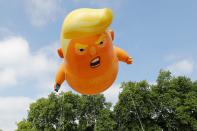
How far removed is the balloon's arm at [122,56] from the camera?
334 inches

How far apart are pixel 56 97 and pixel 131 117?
30.1 feet

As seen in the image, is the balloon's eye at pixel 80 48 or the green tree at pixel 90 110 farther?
the green tree at pixel 90 110

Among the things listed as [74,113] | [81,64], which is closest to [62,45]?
[81,64]

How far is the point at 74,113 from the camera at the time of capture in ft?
126

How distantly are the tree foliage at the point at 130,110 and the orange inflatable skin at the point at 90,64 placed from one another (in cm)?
2599

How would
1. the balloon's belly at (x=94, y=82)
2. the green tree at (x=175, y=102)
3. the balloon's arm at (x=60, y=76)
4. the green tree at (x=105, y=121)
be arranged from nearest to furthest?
the balloon's belly at (x=94, y=82) < the balloon's arm at (x=60, y=76) < the green tree at (x=175, y=102) < the green tree at (x=105, y=121)

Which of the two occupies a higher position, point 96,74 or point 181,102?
point 181,102

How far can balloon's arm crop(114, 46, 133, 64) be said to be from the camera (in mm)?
8484

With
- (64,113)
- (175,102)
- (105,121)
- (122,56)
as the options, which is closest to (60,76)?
(122,56)

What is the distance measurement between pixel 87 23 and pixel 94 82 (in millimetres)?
1458

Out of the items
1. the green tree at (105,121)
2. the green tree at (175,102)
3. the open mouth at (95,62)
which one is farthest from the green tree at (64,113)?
the open mouth at (95,62)

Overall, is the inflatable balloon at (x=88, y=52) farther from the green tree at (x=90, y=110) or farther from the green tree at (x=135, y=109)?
the green tree at (x=90, y=110)

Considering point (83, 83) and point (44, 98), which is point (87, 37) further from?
point (44, 98)

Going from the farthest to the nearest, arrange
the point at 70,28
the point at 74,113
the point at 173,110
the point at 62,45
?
the point at 74,113, the point at 173,110, the point at 62,45, the point at 70,28
